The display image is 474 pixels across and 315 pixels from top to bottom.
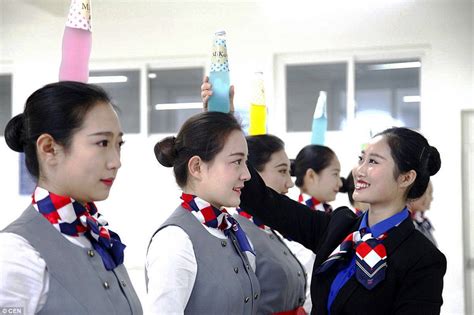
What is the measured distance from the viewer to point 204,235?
177 centimetres

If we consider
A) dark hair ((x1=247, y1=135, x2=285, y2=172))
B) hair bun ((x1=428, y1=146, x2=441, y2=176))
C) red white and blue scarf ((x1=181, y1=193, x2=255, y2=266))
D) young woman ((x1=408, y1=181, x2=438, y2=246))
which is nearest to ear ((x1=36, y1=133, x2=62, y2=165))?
red white and blue scarf ((x1=181, y1=193, x2=255, y2=266))

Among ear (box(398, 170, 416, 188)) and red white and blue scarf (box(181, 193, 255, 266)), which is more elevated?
ear (box(398, 170, 416, 188))

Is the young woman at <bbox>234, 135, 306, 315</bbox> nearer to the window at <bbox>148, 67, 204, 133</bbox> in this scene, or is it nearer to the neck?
the neck

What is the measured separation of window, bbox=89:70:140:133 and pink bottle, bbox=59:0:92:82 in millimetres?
4460

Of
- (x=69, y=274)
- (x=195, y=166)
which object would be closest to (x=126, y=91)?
(x=195, y=166)

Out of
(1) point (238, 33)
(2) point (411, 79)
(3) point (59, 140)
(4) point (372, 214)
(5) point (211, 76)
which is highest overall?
(1) point (238, 33)

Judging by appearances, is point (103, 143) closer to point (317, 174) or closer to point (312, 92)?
point (317, 174)

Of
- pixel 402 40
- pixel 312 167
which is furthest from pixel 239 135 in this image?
pixel 402 40

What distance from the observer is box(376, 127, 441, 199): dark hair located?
2109 millimetres

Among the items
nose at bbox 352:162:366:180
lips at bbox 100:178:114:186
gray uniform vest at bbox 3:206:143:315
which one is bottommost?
gray uniform vest at bbox 3:206:143:315

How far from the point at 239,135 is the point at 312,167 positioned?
5.58 feet

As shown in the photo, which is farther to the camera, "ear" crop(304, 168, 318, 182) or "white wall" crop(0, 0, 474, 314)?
"white wall" crop(0, 0, 474, 314)

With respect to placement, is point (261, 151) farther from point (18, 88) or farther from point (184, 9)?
point (18, 88)

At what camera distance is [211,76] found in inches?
78.4
